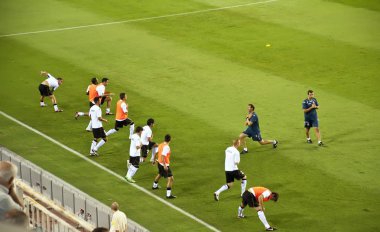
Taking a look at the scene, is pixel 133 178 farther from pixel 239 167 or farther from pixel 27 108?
pixel 27 108

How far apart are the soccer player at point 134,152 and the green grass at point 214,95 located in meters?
0.47

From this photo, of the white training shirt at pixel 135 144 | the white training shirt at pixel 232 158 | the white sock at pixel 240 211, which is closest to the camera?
the white sock at pixel 240 211

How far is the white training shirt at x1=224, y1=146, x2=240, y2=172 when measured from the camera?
23344mm

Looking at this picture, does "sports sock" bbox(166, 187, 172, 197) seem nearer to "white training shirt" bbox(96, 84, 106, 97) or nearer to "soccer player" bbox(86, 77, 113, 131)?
"soccer player" bbox(86, 77, 113, 131)

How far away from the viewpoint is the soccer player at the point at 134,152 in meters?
24.6

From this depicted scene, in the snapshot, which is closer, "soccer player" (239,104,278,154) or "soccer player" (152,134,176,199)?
"soccer player" (152,134,176,199)

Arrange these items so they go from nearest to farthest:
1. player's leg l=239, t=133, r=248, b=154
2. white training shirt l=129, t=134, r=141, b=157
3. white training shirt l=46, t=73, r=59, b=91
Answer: white training shirt l=129, t=134, r=141, b=157 < player's leg l=239, t=133, r=248, b=154 < white training shirt l=46, t=73, r=59, b=91

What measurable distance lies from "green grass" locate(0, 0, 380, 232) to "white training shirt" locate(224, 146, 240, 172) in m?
1.00

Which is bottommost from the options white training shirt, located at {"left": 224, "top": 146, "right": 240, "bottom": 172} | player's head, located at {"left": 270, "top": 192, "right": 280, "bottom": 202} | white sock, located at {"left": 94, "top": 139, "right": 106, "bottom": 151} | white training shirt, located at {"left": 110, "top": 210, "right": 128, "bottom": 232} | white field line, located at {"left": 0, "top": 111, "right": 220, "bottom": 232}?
white field line, located at {"left": 0, "top": 111, "right": 220, "bottom": 232}

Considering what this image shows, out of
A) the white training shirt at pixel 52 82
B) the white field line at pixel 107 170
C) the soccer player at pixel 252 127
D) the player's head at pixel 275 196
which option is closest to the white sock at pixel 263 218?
the player's head at pixel 275 196

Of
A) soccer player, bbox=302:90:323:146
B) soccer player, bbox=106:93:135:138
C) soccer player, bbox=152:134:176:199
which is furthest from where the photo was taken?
soccer player, bbox=106:93:135:138

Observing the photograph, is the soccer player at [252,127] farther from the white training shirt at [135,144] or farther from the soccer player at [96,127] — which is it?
the soccer player at [96,127]

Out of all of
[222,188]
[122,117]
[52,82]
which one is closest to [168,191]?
[222,188]

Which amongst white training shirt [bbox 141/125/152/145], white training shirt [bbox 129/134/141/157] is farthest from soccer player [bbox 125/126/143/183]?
white training shirt [bbox 141/125/152/145]
